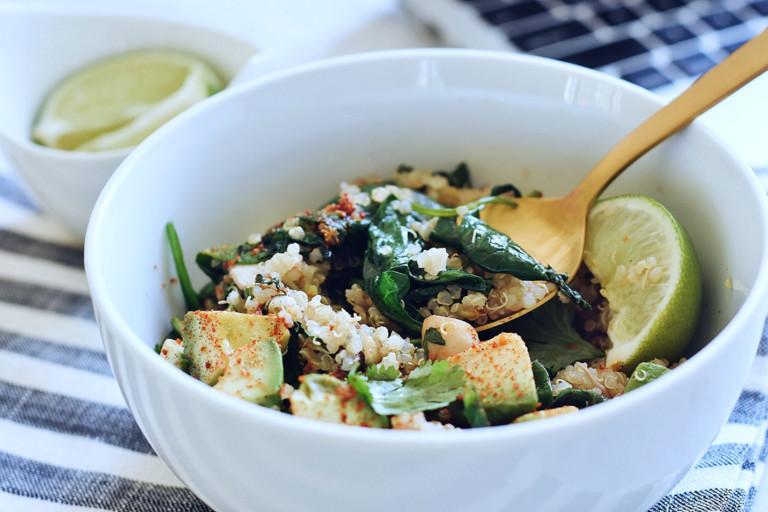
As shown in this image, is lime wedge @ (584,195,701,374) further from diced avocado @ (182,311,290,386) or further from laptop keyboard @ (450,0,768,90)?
laptop keyboard @ (450,0,768,90)

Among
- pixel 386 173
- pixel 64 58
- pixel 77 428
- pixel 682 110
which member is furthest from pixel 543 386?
pixel 64 58

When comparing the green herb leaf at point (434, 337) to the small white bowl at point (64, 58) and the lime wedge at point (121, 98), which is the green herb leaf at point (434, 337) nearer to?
the small white bowl at point (64, 58)

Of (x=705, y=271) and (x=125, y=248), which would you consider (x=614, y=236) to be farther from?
(x=125, y=248)

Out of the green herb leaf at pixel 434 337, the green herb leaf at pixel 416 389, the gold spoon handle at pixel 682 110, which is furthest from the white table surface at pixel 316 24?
the green herb leaf at pixel 416 389

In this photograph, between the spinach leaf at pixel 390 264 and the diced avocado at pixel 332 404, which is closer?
the diced avocado at pixel 332 404

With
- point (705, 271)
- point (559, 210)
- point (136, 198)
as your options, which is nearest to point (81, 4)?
point (136, 198)

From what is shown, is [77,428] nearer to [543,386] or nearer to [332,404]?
[332,404]
